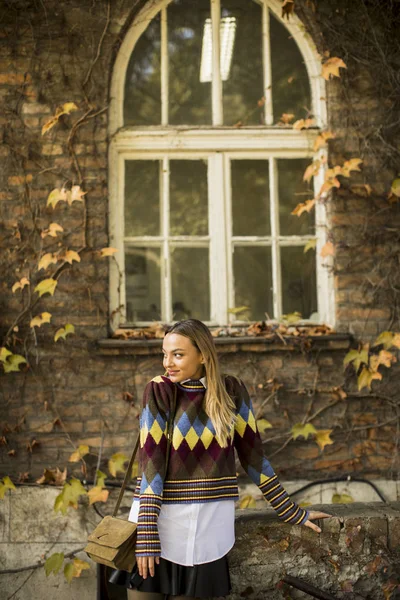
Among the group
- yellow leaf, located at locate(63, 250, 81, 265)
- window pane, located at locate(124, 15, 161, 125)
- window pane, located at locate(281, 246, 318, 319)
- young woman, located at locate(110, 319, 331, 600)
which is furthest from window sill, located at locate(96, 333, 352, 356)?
young woman, located at locate(110, 319, 331, 600)

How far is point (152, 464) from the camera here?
2369 mm

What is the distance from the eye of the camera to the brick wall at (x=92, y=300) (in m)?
4.38

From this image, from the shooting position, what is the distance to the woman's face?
8.19 ft

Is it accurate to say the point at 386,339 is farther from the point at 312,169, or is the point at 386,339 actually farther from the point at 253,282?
the point at 312,169

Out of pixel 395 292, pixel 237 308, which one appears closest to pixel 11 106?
pixel 237 308

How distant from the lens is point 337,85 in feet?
15.3

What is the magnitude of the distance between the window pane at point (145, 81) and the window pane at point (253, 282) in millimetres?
1203

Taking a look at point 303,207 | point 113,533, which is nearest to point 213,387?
point 113,533

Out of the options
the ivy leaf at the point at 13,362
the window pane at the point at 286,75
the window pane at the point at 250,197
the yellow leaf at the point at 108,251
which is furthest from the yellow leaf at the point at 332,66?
the ivy leaf at the point at 13,362

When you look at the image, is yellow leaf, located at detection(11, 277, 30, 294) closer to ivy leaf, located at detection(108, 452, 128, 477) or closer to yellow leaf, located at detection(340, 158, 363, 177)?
ivy leaf, located at detection(108, 452, 128, 477)

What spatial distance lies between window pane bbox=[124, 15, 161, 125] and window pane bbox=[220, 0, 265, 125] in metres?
0.50

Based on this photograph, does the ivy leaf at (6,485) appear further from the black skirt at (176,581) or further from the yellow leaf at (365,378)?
the yellow leaf at (365,378)

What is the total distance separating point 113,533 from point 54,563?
2052mm

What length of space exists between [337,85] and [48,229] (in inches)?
91.6
